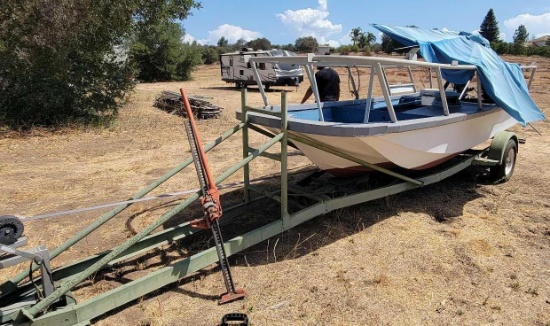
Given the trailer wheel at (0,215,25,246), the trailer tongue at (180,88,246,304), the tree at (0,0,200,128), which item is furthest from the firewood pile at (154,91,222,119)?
the trailer wheel at (0,215,25,246)

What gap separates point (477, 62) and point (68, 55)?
915 centimetres

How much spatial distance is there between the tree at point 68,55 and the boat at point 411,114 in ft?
20.7

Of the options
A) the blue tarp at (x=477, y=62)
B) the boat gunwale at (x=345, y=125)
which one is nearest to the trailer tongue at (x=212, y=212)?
the boat gunwale at (x=345, y=125)

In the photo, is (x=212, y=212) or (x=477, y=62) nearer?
(x=212, y=212)

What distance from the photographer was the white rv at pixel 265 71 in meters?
18.6

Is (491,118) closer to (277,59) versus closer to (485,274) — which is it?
(485,274)

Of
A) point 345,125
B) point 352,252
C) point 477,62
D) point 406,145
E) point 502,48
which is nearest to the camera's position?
Result: point 345,125

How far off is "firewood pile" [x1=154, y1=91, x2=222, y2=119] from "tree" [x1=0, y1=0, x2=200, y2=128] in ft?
6.49

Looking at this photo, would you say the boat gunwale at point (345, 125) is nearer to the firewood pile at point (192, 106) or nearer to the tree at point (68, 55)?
the tree at point (68, 55)

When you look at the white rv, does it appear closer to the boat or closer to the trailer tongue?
the boat

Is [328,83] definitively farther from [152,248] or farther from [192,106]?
[192,106]

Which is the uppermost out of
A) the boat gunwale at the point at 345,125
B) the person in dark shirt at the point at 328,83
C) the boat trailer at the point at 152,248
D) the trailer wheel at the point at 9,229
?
the person in dark shirt at the point at 328,83

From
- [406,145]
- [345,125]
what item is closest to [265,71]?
[406,145]

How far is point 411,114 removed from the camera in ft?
17.3
